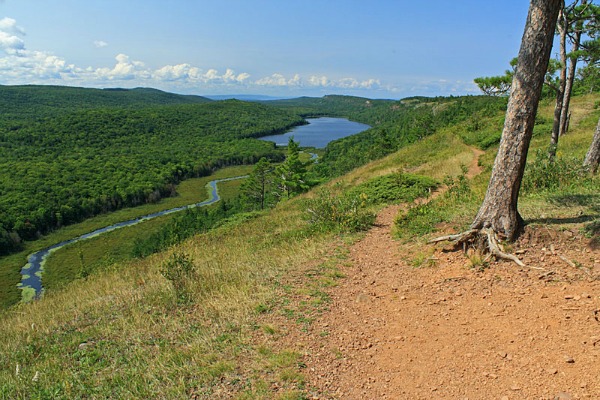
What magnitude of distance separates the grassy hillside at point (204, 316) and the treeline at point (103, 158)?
222 feet

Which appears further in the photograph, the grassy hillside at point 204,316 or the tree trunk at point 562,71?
the tree trunk at point 562,71

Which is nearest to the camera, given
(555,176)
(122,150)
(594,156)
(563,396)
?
(563,396)

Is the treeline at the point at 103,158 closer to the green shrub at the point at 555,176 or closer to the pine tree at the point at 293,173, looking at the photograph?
the pine tree at the point at 293,173

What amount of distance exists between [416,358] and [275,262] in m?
3.99

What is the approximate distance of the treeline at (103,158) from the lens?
72625mm

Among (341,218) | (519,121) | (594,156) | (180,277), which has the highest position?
(519,121)

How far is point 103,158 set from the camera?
114438 mm

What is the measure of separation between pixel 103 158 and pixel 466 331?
128 meters

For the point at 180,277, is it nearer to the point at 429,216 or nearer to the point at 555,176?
the point at 429,216

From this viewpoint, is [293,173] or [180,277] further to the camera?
[293,173]

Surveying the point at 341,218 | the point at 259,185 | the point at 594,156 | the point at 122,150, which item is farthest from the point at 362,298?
the point at 122,150

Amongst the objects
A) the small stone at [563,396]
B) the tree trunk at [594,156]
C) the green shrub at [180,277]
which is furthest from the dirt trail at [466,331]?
the tree trunk at [594,156]

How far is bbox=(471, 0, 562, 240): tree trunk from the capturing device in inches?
217

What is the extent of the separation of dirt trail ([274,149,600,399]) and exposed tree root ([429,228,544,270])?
17 cm
